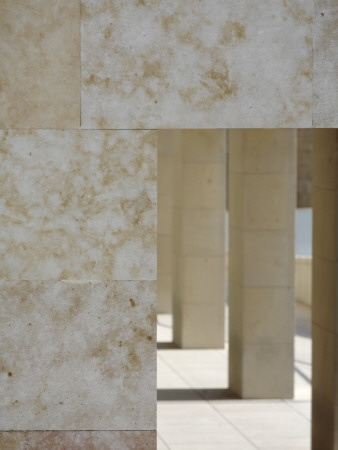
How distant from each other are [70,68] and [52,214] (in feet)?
3.66

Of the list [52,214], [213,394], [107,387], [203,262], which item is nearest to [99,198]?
[52,214]

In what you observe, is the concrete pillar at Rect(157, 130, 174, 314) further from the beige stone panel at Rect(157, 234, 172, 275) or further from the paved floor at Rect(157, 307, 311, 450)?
the paved floor at Rect(157, 307, 311, 450)

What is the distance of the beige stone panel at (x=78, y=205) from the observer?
704 centimetres

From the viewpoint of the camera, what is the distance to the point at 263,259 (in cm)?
1633

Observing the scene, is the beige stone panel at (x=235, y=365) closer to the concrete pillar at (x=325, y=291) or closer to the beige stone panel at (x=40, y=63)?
the concrete pillar at (x=325, y=291)

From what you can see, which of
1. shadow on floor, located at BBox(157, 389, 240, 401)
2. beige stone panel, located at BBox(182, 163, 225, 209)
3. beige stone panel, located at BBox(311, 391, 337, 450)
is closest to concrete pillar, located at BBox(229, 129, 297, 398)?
shadow on floor, located at BBox(157, 389, 240, 401)

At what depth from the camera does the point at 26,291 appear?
23.3ft

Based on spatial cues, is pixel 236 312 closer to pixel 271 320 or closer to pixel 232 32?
pixel 271 320

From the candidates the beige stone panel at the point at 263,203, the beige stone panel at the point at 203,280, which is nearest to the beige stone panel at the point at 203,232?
the beige stone panel at the point at 203,280

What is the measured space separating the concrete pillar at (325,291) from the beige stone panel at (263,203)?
12.7ft

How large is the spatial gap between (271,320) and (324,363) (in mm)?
4443

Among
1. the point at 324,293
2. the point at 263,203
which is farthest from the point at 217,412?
the point at 324,293

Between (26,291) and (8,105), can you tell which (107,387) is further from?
(8,105)

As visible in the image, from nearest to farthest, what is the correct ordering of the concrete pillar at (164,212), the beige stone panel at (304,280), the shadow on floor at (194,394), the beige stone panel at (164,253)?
the shadow on floor at (194,394) → the concrete pillar at (164,212) → the beige stone panel at (164,253) → the beige stone panel at (304,280)
